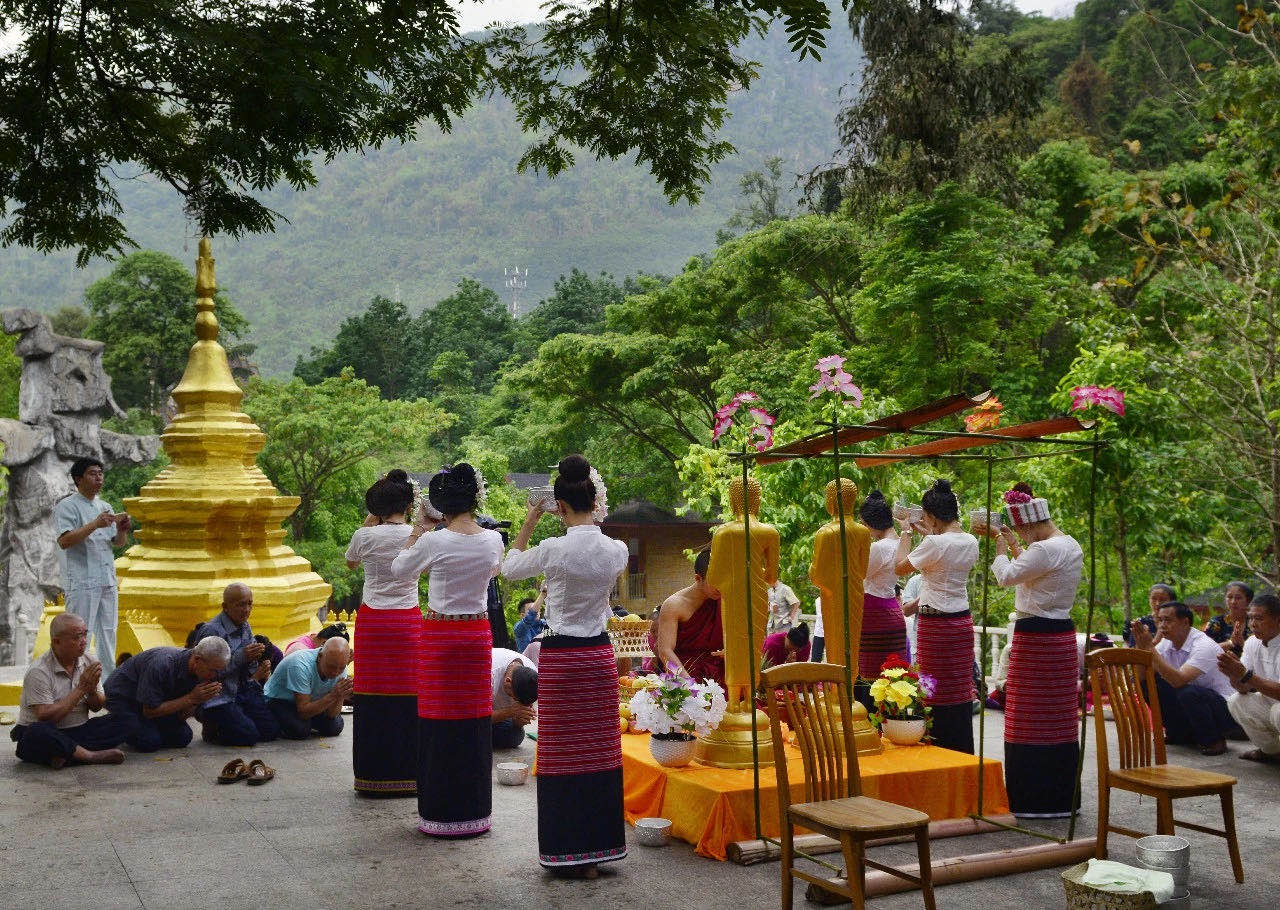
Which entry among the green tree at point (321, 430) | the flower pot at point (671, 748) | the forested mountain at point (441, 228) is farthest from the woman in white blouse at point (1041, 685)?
A: the forested mountain at point (441, 228)

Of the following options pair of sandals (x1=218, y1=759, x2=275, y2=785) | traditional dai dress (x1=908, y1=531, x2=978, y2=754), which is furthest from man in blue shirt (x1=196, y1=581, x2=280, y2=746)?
traditional dai dress (x1=908, y1=531, x2=978, y2=754)

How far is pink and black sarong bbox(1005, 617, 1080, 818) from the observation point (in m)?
6.49

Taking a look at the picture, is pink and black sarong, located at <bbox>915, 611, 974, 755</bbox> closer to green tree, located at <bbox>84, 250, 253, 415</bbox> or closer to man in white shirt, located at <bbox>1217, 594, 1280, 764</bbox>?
man in white shirt, located at <bbox>1217, 594, 1280, 764</bbox>

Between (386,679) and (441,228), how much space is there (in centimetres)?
9537

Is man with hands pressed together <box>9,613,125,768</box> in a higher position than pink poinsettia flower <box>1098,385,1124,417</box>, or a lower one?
lower

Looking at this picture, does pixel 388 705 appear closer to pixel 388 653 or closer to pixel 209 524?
pixel 388 653

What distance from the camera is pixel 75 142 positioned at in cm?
454

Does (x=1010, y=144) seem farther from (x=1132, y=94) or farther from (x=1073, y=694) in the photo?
(x=1073, y=694)

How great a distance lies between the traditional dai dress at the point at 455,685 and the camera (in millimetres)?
5891

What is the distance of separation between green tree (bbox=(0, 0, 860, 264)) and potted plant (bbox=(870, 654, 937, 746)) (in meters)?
3.12

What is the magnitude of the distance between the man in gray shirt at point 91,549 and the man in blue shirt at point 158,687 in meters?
1.14

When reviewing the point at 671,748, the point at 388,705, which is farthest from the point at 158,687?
the point at 671,748

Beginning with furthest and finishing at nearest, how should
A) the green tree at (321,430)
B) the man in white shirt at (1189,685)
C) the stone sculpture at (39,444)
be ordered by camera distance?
the green tree at (321,430)
the stone sculpture at (39,444)
the man in white shirt at (1189,685)

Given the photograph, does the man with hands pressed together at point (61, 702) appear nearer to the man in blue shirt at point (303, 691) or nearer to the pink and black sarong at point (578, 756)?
the man in blue shirt at point (303, 691)
